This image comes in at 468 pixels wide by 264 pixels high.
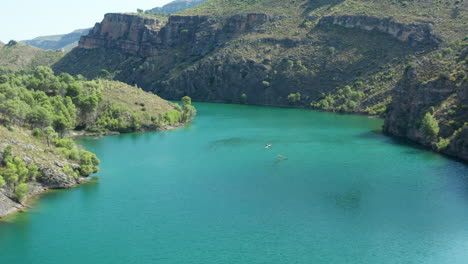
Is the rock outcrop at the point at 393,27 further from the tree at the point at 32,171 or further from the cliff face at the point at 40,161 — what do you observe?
the tree at the point at 32,171

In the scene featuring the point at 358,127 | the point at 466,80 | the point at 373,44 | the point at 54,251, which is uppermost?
the point at 373,44

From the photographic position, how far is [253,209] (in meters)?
62.4

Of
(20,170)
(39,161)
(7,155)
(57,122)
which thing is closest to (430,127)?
(57,122)

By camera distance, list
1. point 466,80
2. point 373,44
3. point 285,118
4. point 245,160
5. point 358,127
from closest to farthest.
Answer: point 245,160, point 466,80, point 358,127, point 285,118, point 373,44

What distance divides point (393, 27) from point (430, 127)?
277 ft

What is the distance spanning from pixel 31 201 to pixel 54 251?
14126 mm

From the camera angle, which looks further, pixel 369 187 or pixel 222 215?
pixel 369 187

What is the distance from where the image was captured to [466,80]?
10000 cm

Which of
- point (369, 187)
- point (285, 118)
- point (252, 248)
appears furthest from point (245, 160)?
point (285, 118)

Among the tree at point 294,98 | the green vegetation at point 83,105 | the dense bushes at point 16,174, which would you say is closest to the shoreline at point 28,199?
the dense bushes at point 16,174

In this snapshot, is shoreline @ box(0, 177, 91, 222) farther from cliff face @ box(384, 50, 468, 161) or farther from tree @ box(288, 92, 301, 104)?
tree @ box(288, 92, 301, 104)

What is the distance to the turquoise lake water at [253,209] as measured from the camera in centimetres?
5100

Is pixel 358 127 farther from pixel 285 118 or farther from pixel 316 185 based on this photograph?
pixel 316 185

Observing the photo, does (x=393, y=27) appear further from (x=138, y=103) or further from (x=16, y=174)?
(x=16, y=174)
